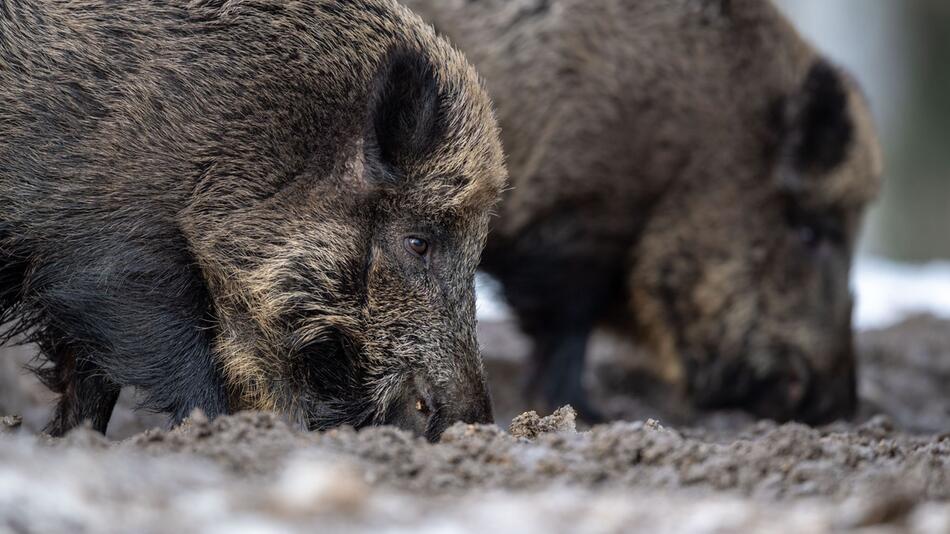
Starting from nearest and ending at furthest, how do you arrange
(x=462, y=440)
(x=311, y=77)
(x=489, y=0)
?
(x=462, y=440) → (x=311, y=77) → (x=489, y=0)

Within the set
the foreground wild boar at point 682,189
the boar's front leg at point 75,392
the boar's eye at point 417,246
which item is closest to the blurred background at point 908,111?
the foreground wild boar at point 682,189

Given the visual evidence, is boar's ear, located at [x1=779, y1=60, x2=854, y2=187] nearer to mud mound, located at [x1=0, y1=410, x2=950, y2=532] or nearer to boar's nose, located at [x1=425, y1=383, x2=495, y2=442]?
mud mound, located at [x1=0, y1=410, x2=950, y2=532]

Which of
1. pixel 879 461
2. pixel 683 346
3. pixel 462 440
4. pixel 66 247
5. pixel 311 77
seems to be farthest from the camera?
pixel 683 346

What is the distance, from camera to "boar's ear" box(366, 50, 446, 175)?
11.9 ft

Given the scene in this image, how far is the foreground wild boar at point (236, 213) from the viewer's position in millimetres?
3449

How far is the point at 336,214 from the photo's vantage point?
364 cm

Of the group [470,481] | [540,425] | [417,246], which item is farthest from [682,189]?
[470,481]

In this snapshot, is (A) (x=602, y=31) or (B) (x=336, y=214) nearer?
(B) (x=336, y=214)

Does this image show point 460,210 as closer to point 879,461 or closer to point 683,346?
point 879,461

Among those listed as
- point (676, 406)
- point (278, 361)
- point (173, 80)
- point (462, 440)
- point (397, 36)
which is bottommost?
point (676, 406)

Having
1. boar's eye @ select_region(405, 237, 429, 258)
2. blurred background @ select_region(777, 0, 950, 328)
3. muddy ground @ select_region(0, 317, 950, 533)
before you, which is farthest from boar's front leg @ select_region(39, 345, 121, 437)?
blurred background @ select_region(777, 0, 950, 328)

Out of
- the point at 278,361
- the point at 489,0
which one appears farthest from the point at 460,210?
the point at 489,0

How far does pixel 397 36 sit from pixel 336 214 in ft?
2.25

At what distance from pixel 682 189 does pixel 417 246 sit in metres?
3.00
